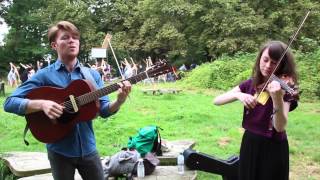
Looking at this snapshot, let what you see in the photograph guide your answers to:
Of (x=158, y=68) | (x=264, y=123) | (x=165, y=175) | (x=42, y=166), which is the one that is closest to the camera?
(x=264, y=123)

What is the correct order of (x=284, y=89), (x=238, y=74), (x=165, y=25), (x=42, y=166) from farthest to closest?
(x=165, y=25) < (x=238, y=74) < (x=42, y=166) < (x=284, y=89)

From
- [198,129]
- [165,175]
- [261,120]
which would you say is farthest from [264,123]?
[198,129]

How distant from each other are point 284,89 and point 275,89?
6.7 inches

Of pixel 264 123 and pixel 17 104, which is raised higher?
pixel 17 104

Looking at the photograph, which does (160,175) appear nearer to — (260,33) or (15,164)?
(15,164)

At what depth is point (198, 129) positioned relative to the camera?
9.90 meters

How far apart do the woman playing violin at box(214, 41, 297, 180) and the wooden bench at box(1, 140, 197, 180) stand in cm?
211

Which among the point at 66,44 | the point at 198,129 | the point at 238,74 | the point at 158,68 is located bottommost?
the point at 198,129

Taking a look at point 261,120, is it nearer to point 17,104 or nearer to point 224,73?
point 17,104

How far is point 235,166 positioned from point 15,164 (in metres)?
2.80

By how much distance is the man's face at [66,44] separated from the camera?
10.4 feet

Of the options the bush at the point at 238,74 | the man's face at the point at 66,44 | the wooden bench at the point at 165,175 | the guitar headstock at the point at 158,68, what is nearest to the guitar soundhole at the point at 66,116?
the man's face at the point at 66,44

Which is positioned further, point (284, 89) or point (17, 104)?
point (17, 104)

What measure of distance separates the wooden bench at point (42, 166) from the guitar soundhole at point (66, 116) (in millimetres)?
2244
